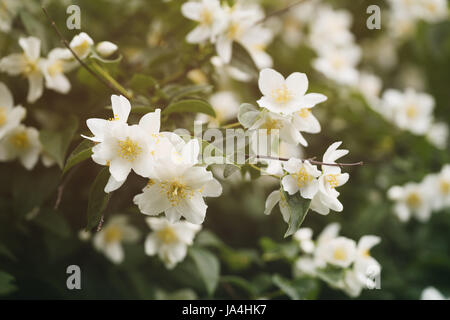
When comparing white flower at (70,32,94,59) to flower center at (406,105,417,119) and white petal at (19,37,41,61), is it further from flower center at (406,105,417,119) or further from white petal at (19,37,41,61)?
flower center at (406,105,417,119)

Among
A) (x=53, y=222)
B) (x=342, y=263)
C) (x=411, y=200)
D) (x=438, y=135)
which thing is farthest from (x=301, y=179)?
(x=438, y=135)

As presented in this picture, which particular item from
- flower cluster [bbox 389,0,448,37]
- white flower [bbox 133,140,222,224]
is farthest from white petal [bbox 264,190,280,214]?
flower cluster [bbox 389,0,448,37]

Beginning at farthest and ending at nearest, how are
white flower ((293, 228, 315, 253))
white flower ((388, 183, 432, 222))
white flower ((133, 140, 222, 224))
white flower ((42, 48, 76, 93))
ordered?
white flower ((388, 183, 432, 222))
white flower ((293, 228, 315, 253))
white flower ((42, 48, 76, 93))
white flower ((133, 140, 222, 224))

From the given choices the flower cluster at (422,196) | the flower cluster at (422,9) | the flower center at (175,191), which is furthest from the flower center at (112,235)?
the flower cluster at (422,9)

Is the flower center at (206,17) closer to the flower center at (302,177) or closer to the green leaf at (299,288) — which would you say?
the flower center at (302,177)

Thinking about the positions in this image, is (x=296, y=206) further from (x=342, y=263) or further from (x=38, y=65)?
(x=38, y=65)

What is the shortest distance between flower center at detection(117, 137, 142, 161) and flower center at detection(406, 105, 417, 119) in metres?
1.13

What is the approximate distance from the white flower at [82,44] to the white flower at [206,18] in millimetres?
245

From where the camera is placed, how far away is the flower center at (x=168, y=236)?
0.99m

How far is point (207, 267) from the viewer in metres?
1.02

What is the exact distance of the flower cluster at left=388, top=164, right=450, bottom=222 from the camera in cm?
130

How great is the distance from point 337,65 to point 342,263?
771 mm

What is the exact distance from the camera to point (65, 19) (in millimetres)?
1164

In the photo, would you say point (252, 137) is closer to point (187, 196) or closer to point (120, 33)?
point (187, 196)
